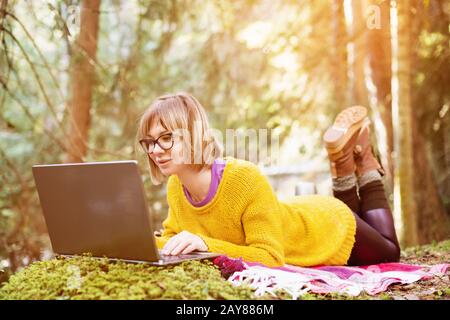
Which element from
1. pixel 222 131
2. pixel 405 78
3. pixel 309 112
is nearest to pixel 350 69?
pixel 405 78

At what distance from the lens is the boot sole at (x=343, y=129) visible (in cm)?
339

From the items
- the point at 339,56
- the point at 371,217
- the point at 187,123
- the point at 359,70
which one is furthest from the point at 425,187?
the point at 187,123

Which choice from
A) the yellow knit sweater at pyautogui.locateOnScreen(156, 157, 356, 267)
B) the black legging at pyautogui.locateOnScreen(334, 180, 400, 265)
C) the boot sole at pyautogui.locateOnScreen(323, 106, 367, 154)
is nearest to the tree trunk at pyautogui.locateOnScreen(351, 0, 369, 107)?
the boot sole at pyautogui.locateOnScreen(323, 106, 367, 154)

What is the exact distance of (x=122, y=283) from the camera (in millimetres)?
1833

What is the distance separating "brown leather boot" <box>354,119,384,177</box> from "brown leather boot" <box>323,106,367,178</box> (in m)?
0.04

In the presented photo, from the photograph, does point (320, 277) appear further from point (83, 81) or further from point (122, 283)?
point (83, 81)

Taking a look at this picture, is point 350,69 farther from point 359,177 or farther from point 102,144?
point 102,144

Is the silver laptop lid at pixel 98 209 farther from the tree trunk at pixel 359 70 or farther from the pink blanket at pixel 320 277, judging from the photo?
the tree trunk at pixel 359 70

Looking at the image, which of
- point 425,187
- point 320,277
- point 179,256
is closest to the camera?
point 179,256

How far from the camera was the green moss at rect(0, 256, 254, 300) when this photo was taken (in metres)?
1.77

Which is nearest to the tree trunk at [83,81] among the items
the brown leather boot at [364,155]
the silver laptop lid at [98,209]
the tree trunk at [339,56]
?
the tree trunk at [339,56]

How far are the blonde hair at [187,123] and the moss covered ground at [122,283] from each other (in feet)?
1.82

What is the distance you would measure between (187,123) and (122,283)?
836mm
